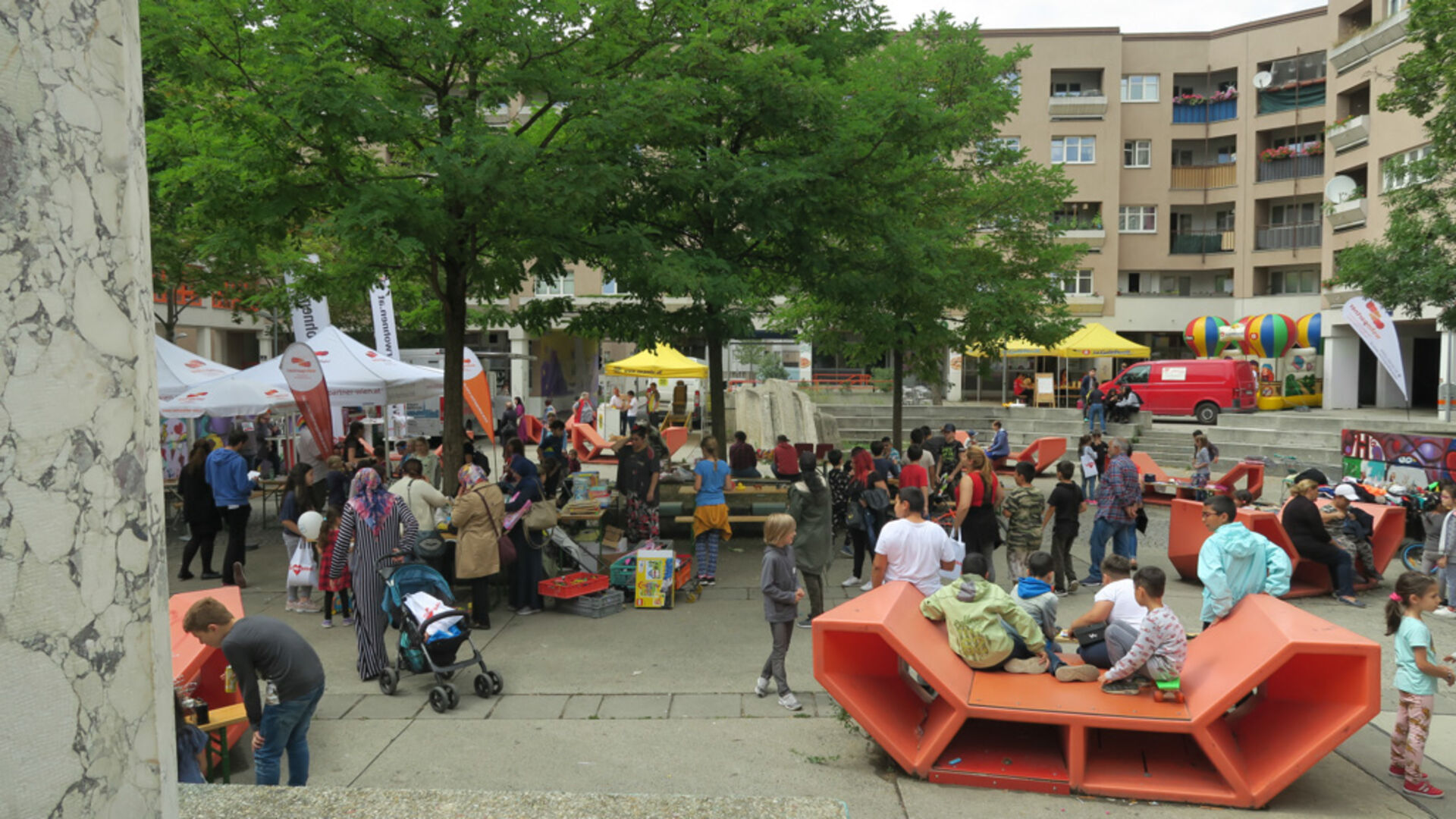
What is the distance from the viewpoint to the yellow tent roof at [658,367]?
26.5m

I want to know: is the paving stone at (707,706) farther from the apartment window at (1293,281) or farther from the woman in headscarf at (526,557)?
the apartment window at (1293,281)

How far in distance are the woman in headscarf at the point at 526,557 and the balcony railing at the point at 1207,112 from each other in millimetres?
41372

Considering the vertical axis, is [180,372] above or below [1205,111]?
below

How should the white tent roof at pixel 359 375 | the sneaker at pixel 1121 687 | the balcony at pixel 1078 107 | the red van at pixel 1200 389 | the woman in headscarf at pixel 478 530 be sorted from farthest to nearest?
the balcony at pixel 1078 107 → the red van at pixel 1200 389 → the white tent roof at pixel 359 375 → the woman in headscarf at pixel 478 530 → the sneaker at pixel 1121 687

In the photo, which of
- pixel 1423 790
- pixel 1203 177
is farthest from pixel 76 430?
pixel 1203 177

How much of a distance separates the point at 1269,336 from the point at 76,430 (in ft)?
122

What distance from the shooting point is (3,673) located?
1667mm

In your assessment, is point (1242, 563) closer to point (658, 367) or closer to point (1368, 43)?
point (658, 367)

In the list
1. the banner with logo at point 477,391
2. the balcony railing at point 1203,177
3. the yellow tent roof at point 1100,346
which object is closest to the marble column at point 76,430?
the banner with logo at point 477,391

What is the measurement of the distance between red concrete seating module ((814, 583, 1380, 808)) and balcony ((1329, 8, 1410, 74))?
101 feet

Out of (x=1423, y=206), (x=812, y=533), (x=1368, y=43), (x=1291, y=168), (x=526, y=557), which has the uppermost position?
(x=1368, y=43)

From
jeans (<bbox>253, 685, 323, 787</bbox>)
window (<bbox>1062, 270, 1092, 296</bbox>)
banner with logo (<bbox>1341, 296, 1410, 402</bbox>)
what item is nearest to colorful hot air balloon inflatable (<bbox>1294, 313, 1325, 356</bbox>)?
window (<bbox>1062, 270, 1092, 296</bbox>)

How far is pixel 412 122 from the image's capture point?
10.5 meters

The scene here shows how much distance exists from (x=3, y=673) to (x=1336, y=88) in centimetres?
4222
